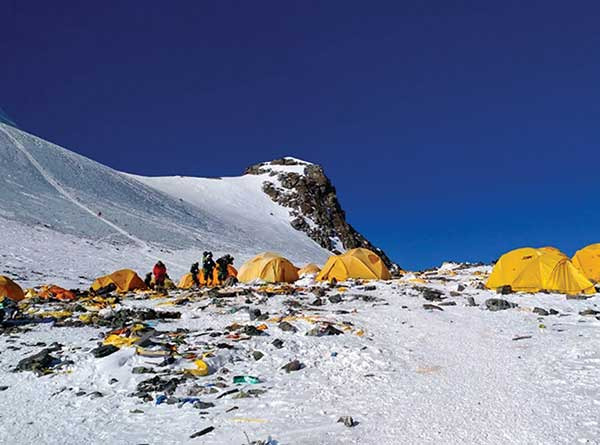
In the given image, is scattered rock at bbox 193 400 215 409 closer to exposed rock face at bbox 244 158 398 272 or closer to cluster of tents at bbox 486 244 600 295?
cluster of tents at bbox 486 244 600 295

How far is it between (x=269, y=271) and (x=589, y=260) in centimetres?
1495

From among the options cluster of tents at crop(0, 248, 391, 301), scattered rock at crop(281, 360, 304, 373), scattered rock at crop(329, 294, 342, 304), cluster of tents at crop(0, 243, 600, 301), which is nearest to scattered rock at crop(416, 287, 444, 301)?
cluster of tents at crop(0, 243, 600, 301)

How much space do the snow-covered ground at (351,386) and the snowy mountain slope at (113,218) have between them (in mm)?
20456

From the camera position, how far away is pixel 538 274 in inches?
710

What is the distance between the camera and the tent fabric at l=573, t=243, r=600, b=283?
20.0 metres

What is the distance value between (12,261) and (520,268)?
1145 inches

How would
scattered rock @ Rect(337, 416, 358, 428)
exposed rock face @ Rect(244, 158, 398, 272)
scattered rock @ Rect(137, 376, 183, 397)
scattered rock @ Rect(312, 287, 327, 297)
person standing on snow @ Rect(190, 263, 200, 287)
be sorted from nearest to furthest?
scattered rock @ Rect(337, 416, 358, 428) < scattered rock @ Rect(137, 376, 183, 397) < scattered rock @ Rect(312, 287, 327, 297) < person standing on snow @ Rect(190, 263, 200, 287) < exposed rock face @ Rect(244, 158, 398, 272)

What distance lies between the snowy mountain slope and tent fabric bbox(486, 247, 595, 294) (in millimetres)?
23317

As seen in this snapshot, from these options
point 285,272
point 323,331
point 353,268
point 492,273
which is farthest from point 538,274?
point 285,272

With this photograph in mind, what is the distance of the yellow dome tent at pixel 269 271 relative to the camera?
82.6 ft

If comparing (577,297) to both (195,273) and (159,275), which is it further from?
(159,275)

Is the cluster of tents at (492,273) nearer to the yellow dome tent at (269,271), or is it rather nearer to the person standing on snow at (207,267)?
the yellow dome tent at (269,271)

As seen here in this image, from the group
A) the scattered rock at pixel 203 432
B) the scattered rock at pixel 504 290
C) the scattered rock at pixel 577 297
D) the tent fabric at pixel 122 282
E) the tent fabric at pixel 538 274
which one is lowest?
the scattered rock at pixel 203 432

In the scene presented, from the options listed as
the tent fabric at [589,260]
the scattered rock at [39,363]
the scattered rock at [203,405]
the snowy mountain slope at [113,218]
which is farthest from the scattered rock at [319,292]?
the snowy mountain slope at [113,218]
